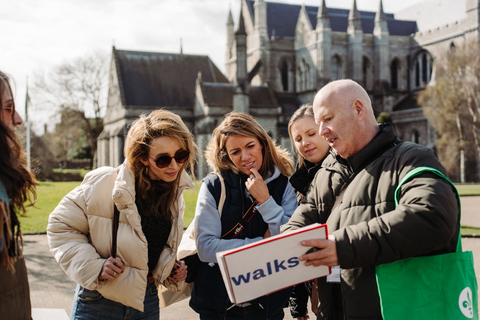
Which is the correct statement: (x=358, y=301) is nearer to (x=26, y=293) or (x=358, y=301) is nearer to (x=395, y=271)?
(x=395, y=271)

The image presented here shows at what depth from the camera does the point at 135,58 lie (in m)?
40.5

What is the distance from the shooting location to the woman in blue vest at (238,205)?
2.80m

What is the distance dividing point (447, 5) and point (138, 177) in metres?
50.4

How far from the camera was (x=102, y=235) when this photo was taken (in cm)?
255

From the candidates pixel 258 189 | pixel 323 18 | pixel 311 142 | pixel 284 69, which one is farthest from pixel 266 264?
pixel 284 69

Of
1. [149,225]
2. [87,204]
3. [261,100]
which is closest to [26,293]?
[87,204]

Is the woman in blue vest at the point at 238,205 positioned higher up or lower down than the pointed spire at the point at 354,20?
lower down

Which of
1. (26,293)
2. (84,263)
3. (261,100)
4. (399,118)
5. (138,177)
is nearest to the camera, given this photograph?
(26,293)

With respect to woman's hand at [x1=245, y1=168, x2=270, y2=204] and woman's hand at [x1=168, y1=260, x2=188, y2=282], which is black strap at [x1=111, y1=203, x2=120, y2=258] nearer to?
woman's hand at [x1=168, y1=260, x2=188, y2=282]

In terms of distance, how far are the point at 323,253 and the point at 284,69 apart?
4405 cm

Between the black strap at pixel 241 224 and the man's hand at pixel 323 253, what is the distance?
3.40 ft

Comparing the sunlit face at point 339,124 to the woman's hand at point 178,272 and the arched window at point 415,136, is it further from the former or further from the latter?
the arched window at point 415,136

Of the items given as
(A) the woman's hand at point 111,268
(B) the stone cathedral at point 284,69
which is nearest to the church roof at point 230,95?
(B) the stone cathedral at point 284,69

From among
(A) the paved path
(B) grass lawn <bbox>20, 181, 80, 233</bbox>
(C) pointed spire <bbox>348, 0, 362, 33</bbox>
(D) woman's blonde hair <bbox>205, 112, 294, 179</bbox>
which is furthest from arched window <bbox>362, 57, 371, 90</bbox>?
(D) woman's blonde hair <bbox>205, 112, 294, 179</bbox>
